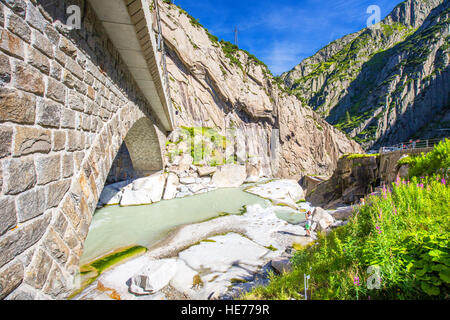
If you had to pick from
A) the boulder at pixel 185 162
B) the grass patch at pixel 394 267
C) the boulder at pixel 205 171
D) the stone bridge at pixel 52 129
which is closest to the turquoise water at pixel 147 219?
the boulder at pixel 205 171

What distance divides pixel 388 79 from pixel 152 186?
77504 mm

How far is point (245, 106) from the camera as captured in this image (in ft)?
114

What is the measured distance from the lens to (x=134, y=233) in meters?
9.09

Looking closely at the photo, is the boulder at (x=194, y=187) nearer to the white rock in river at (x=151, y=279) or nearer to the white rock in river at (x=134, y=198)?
the white rock in river at (x=134, y=198)

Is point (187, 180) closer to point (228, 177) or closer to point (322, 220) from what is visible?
point (228, 177)

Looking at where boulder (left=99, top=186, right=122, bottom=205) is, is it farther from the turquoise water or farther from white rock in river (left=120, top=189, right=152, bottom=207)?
the turquoise water

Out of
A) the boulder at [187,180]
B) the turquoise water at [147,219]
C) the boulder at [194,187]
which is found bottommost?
the turquoise water at [147,219]

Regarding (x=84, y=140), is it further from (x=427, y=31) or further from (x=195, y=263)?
(x=427, y=31)

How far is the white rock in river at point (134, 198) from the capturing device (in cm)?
1407

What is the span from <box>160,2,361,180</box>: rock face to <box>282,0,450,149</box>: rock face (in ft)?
43.0

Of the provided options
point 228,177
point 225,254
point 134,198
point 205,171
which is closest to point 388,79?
point 228,177

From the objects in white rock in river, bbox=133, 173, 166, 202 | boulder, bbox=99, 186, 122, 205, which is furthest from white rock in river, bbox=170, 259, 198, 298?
boulder, bbox=99, 186, 122, 205

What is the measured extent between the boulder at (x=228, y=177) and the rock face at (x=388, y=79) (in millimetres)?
34131
